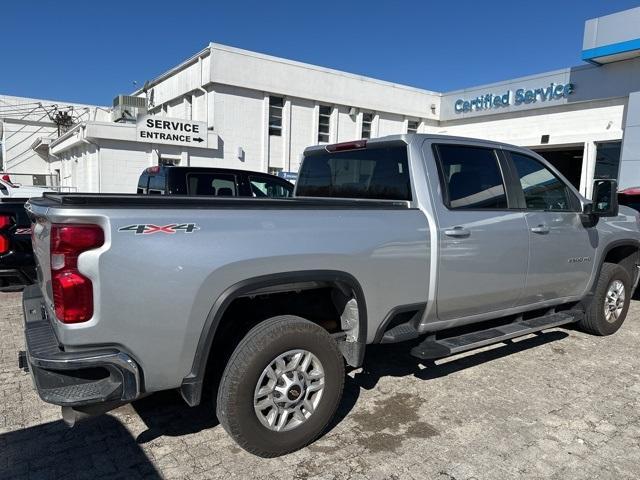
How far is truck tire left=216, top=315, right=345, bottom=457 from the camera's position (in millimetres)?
2832

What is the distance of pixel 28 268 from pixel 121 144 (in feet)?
47.9

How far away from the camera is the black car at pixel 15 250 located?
4.72 meters

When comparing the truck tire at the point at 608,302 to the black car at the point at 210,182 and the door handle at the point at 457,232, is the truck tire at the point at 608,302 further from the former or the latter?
the black car at the point at 210,182

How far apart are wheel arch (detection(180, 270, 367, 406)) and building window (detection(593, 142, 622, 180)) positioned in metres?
17.6

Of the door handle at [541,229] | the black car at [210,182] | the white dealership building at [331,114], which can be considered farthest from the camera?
the white dealership building at [331,114]

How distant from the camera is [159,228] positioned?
2529mm

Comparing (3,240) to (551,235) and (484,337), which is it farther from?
(551,235)

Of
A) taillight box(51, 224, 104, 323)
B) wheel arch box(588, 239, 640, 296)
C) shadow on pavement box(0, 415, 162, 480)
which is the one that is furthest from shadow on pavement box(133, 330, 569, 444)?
taillight box(51, 224, 104, 323)

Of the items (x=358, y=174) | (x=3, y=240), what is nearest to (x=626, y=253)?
(x=358, y=174)

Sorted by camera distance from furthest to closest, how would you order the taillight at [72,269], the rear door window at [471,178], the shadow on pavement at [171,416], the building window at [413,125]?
the building window at [413,125] → the rear door window at [471,178] → the shadow on pavement at [171,416] → the taillight at [72,269]

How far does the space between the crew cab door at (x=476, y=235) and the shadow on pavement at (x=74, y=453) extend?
91.3 inches

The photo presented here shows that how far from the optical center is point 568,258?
4.78 metres

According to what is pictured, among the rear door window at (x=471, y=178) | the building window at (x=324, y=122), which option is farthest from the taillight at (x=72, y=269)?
the building window at (x=324, y=122)

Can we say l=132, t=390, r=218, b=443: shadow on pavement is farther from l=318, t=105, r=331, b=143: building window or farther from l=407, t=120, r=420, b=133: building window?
l=407, t=120, r=420, b=133: building window
